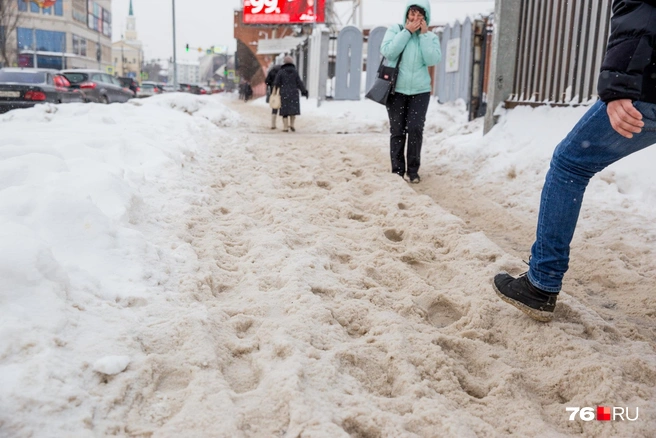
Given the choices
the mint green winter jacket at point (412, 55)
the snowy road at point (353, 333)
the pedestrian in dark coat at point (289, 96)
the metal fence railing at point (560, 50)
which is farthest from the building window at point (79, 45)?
the snowy road at point (353, 333)

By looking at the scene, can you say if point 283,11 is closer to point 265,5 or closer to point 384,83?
point 265,5

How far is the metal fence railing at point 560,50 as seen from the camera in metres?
5.55

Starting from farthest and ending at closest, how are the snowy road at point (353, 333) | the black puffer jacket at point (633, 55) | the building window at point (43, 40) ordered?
the building window at point (43, 40), the black puffer jacket at point (633, 55), the snowy road at point (353, 333)

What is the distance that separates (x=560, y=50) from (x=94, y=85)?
45.9 ft

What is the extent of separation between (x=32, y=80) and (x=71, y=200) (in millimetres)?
11246

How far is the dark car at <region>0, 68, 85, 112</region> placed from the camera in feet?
37.5

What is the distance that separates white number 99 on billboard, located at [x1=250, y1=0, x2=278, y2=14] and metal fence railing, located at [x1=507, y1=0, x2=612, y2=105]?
3105 centimetres

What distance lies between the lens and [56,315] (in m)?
1.94

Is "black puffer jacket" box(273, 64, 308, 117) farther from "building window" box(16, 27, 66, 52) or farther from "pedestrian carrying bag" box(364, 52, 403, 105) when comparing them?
"building window" box(16, 27, 66, 52)

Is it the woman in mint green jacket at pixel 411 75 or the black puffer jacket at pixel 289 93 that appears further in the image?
the black puffer jacket at pixel 289 93

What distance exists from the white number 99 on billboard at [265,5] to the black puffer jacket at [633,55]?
36.1m

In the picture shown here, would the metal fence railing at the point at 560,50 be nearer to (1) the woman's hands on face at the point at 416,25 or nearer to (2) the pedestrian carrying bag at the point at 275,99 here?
(1) the woman's hands on face at the point at 416,25

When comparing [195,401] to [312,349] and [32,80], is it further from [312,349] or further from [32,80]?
[32,80]

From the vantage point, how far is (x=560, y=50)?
6109 mm
